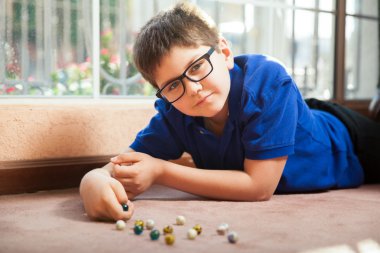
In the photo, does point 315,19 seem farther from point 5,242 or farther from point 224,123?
point 5,242

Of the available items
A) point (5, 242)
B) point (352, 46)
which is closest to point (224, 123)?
point (5, 242)

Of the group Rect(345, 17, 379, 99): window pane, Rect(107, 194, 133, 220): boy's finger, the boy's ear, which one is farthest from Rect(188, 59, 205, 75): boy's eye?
Rect(345, 17, 379, 99): window pane

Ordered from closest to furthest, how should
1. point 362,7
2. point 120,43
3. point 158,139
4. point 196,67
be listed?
point 196,67 → point 158,139 → point 120,43 → point 362,7

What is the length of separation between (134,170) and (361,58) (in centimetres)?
177

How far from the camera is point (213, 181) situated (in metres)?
1.17

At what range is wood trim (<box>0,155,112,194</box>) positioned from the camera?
1405mm

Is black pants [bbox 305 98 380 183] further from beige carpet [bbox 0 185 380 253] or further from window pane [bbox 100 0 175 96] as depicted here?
window pane [bbox 100 0 175 96]

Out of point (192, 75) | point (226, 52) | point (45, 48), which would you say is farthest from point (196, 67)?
point (45, 48)

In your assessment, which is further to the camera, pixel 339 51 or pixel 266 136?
pixel 339 51

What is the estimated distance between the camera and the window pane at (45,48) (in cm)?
149

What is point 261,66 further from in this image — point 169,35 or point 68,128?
point 68,128

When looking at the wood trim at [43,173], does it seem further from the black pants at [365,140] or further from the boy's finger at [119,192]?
the black pants at [365,140]

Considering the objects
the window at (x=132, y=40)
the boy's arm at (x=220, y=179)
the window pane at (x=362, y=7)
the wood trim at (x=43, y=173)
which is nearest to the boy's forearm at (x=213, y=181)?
the boy's arm at (x=220, y=179)

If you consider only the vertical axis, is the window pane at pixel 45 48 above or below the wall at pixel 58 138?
above
